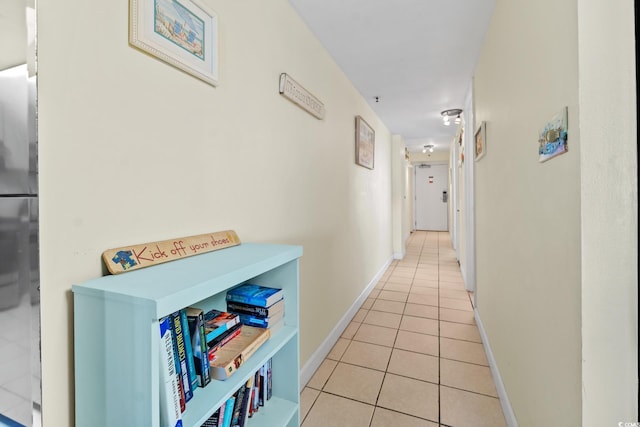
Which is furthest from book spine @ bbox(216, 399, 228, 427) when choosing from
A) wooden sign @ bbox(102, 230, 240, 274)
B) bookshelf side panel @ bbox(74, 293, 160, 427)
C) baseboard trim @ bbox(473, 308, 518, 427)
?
baseboard trim @ bbox(473, 308, 518, 427)

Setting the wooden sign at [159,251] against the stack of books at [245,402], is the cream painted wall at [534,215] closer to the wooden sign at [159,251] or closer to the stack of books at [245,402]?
the stack of books at [245,402]

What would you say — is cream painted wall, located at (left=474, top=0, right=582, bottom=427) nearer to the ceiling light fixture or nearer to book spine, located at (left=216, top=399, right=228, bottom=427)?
book spine, located at (left=216, top=399, right=228, bottom=427)

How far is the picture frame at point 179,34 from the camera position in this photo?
0.88 meters

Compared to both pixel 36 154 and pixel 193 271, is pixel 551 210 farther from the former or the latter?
pixel 36 154

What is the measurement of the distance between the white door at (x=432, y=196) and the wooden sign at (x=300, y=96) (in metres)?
7.94

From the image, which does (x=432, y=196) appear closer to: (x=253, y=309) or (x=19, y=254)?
(x=253, y=309)

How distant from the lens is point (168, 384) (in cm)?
72

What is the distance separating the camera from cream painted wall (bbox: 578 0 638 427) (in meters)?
0.65

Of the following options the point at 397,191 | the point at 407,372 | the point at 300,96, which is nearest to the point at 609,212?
the point at 300,96

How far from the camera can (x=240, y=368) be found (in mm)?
970

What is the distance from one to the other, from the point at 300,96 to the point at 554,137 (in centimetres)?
131

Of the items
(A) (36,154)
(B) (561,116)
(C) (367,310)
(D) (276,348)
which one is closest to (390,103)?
(C) (367,310)

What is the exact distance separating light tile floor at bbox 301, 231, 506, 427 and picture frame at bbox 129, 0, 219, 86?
172cm

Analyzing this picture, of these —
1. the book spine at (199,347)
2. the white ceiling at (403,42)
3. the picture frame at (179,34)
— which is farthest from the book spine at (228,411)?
the white ceiling at (403,42)
